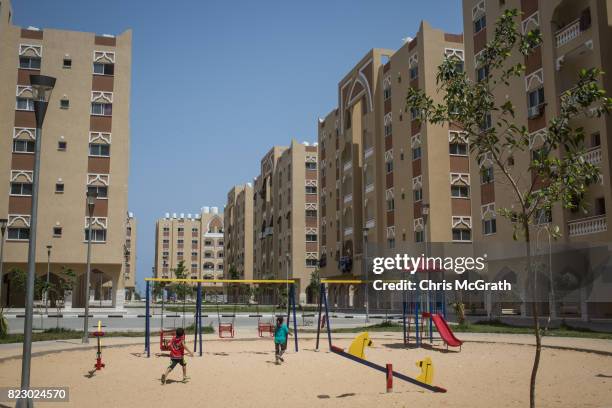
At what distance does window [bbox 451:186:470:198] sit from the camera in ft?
173

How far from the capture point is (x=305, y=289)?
90688 mm

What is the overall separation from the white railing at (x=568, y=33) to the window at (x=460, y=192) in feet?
59.4

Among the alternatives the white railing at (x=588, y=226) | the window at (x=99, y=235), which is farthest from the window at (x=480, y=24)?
the window at (x=99, y=235)

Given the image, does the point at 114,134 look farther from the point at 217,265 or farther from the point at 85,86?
the point at 217,265

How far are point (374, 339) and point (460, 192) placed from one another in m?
28.6

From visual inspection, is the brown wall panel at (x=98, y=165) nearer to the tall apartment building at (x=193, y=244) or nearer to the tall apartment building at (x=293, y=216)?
the tall apartment building at (x=293, y=216)

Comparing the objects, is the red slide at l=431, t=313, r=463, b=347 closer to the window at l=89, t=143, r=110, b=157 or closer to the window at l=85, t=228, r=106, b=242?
the window at l=85, t=228, r=106, b=242

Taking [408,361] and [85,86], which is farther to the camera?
[85,86]

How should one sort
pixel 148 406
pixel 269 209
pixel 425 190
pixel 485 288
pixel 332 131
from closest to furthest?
pixel 148 406 → pixel 485 288 → pixel 425 190 → pixel 332 131 → pixel 269 209

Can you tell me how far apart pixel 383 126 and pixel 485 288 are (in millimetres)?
20588

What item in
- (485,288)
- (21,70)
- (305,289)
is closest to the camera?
(485,288)

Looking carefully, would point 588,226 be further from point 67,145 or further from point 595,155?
point 67,145

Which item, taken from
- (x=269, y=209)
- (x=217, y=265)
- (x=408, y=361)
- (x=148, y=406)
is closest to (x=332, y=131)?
(x=269, y=209)

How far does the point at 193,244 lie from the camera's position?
17400 cm
